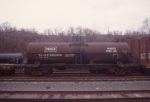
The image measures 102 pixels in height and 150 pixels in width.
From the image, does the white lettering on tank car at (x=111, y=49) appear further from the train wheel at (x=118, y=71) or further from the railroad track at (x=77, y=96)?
the railroad track at (x=77, y=96)

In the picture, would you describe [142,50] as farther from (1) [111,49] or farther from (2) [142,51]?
(1) [111,49]

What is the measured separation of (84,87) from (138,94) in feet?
11.4

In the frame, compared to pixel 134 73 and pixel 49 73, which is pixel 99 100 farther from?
pixel 134 73

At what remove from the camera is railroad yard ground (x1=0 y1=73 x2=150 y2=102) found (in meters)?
11.2

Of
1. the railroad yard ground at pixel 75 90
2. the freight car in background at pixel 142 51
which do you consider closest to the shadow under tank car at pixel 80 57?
the freight car in background at pixel 142 51

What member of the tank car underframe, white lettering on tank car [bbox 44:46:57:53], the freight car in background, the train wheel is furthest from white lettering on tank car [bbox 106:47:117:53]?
white lettering on tank car [bbox 44:46:57:53]

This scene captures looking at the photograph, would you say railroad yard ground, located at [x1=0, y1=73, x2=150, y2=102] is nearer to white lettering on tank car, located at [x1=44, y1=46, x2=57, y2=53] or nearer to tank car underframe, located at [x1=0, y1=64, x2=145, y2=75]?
tank car underframe, located at [x1=0, y1=64, x2=145, y2=75]

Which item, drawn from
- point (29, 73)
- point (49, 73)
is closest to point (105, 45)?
point (49, 73)

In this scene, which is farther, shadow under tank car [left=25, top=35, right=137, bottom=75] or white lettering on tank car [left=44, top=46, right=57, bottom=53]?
white lettering on tank car [left=44, top=46, right=57, bottom=53]

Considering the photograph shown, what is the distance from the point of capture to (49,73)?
21.4 meters

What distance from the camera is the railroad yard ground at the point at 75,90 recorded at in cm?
1118

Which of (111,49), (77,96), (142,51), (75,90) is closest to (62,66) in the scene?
(111,49)

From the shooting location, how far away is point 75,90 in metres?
13.9

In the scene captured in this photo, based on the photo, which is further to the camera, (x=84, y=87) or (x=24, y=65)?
(x=24, y=65)
